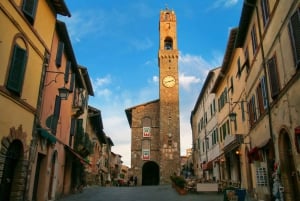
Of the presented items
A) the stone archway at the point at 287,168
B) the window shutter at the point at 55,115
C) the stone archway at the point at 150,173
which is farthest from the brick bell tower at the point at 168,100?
the stone archway at the point at 287,168

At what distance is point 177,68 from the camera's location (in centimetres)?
4762

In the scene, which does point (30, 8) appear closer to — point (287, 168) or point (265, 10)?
point (265, 10)

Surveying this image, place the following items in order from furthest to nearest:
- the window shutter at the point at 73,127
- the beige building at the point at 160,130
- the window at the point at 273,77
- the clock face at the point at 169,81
Answer: the clock face at the point at 169,81 → the beige building at the point at 160,130 → the window shutter at the point at 73,127 → the window at the point at 273,77

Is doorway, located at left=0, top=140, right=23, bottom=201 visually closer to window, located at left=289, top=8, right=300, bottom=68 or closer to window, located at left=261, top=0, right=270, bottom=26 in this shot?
window, located at left=289, top=8, right=300, bottom=68

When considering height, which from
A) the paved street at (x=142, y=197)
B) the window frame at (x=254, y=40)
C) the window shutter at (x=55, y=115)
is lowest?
the paved street at (x=142, y=197)

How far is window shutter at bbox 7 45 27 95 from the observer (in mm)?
9687

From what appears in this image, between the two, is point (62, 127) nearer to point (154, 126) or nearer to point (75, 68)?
point (75, 68)

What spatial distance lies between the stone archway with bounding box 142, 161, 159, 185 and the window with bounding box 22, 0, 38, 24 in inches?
1454

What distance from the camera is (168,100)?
4628cm

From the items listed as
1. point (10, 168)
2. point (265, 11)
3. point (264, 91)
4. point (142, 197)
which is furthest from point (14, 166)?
point (265, 11)

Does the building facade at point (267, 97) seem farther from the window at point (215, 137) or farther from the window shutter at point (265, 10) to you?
the window at point (215, 137)

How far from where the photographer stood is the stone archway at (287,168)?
10289 mm

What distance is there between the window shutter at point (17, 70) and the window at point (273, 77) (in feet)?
29.7

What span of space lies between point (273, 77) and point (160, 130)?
34.1 metres
